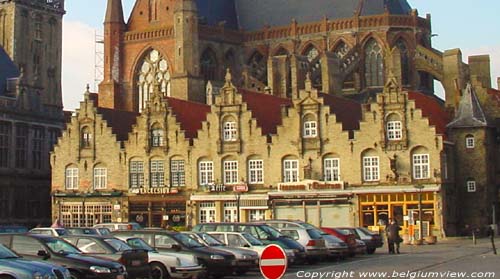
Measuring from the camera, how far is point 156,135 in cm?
6262

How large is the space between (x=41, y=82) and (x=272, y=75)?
75.1 feet

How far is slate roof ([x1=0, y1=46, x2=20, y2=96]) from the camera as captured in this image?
256 feet

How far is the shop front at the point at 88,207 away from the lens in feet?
208

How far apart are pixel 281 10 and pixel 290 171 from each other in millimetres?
35069

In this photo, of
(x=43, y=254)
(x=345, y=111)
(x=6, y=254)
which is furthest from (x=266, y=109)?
(x=6, y=254)

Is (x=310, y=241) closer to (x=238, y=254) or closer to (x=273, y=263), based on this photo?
(x=238, y=254)

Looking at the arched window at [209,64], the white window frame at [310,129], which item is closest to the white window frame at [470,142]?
the white window frame at [310,129]

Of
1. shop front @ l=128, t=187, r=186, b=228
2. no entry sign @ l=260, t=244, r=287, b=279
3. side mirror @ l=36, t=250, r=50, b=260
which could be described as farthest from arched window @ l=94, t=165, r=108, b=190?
no entry sign @ l=260, t=244, r=287, b=279

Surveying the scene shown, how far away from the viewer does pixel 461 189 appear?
Result: 59.9m

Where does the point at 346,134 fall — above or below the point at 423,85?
below

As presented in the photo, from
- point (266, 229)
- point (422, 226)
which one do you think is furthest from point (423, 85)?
point (266, 229)

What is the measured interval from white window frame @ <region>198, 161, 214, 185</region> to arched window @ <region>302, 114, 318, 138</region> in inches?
272

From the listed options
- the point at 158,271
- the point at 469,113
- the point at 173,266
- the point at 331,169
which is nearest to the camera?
the point at 173,266

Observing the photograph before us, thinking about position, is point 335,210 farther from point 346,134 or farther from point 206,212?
point 206,212
